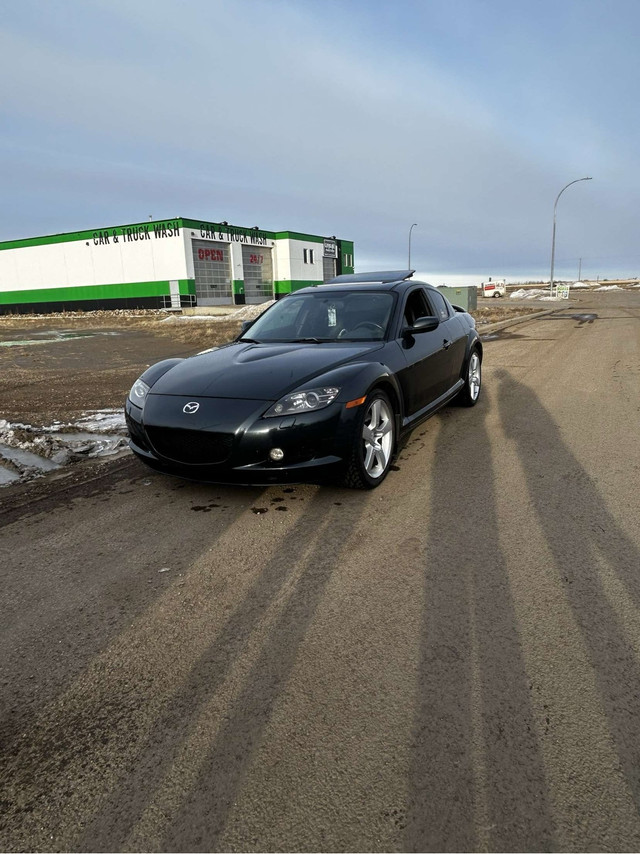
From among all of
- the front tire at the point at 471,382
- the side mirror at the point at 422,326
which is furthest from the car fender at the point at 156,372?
the front tire at the point at 471,382

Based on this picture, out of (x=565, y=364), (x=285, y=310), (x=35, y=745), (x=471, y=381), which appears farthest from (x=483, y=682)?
(x=565, y=364)

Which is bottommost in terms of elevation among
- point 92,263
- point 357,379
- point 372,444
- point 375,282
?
point 372,444

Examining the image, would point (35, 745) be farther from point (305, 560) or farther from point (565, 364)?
point (565, 364)

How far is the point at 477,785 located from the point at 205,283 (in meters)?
46.4

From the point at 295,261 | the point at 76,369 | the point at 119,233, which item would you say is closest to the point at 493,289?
the point at 295,261

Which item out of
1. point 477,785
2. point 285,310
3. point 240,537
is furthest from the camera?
point 285,310

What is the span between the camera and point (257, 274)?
173 feet

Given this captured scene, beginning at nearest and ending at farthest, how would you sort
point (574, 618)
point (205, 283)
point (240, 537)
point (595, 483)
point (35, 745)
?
point (35, 745) → point (574, 618) → point (240, 537) → point (595, 483) → point (205, 283)

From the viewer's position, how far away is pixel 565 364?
35.3 ft

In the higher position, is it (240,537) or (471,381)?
(471,381)

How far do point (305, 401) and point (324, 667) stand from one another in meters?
2.00

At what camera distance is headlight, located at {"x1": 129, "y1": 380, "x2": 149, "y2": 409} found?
4575mm

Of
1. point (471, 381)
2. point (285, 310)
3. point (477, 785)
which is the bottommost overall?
point (477, 785)

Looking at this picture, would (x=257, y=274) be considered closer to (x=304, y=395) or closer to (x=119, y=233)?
(x=119, y=233)
